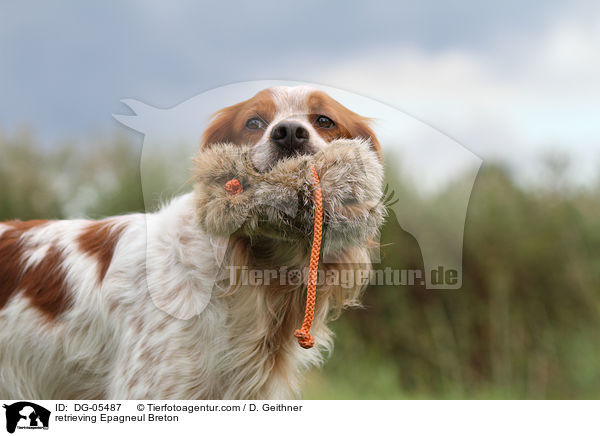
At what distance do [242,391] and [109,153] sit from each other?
261 centimetres

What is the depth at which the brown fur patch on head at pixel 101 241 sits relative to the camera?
213 centimetres

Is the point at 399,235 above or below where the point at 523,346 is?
above

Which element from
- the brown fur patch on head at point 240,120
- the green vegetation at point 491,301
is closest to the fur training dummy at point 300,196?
the brown fur patch on head at point 240,120

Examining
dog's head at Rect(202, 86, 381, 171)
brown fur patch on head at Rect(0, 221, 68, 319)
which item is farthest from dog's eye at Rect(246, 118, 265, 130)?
brown fur patch on head at Rect(0, 221, 68, 319)

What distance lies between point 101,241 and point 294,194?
1.00 m

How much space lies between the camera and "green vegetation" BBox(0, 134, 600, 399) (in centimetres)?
381

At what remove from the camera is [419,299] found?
13.3 feet

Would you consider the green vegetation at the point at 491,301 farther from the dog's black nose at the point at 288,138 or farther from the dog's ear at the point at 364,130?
the dog's black nose at the point at 288,138

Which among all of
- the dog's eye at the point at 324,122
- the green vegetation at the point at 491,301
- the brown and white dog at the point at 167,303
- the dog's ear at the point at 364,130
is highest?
the dog's eye at the point at 324,122
